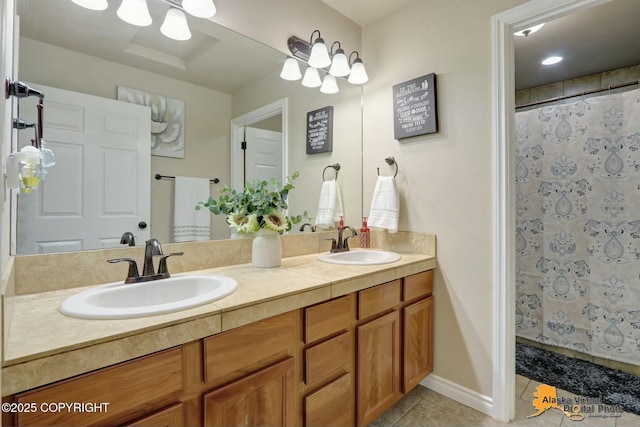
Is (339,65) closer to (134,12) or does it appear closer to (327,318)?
(134,12)

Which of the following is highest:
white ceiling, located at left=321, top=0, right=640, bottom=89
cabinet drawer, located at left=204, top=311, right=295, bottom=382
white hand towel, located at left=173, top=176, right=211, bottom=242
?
white ceiling, located at left=321, top=0, right=640, bottom=89

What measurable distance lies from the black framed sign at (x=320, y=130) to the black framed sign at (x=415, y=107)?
0.44 m

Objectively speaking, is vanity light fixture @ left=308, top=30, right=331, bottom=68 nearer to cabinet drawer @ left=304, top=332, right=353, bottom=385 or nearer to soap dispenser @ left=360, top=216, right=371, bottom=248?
soap dispenser @ left=360, top=216, right=371, bottom=248

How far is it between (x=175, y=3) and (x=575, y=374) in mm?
3194

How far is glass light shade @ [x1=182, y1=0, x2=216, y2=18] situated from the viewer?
137 cm

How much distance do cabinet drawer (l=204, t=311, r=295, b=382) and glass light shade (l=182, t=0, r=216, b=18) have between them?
136cm

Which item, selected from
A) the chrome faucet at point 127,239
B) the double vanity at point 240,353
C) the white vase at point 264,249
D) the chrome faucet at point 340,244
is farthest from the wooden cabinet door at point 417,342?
the chrome faucet at point 127,239

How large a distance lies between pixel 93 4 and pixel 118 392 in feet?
4.55

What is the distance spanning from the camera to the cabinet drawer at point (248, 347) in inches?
34.3

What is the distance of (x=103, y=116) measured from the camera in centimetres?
120

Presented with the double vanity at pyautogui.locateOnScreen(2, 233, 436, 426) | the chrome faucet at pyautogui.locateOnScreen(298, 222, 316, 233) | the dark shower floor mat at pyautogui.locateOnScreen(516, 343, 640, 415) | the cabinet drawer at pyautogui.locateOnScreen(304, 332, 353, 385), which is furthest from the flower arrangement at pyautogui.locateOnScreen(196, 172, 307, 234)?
the dark shower floor mat at pyautogui.locateOnScreen(516, 343, 640, 415)

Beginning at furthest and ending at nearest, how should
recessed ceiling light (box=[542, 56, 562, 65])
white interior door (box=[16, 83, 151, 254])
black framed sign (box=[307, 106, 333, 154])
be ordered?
recessed ceiling light (box=[542, 56, 562, 65])
black framed sign (box=[307, 106, 333, 154])
white interior door (box=[16, 83, 151, 254])

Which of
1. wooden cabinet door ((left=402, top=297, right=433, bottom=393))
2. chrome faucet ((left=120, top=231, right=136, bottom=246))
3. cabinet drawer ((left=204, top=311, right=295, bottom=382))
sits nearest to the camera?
cabinet drawer ((left=204, top=311, right=295, bottom=382))

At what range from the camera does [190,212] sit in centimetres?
145
